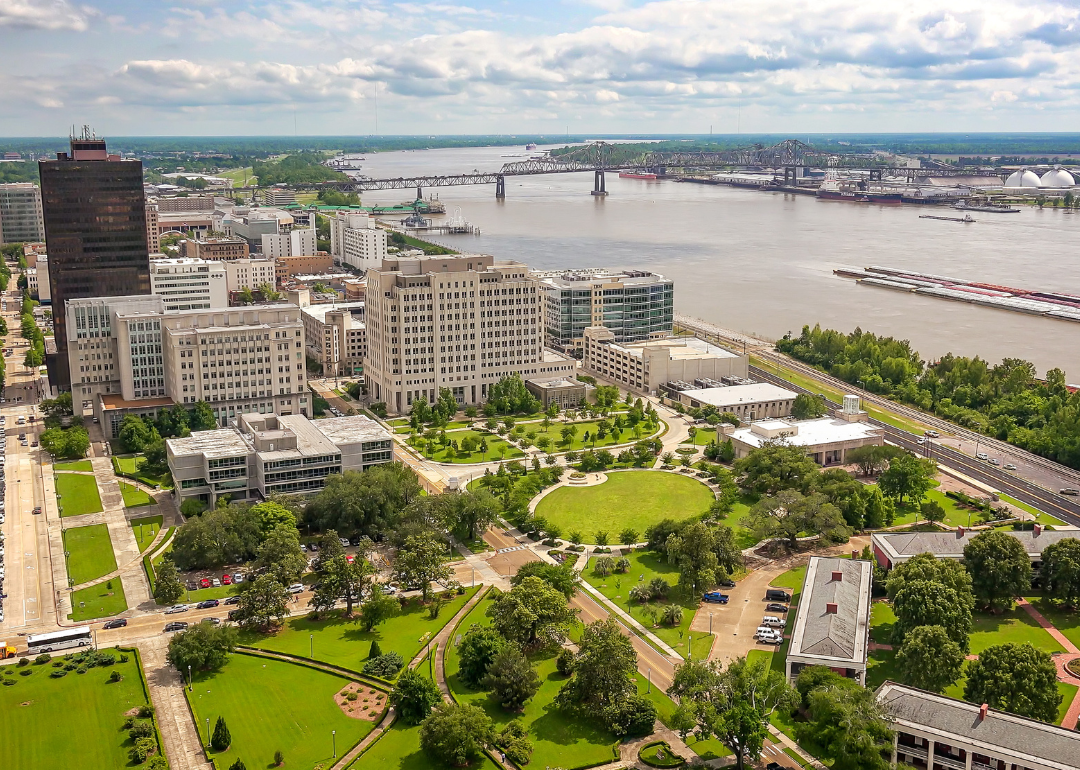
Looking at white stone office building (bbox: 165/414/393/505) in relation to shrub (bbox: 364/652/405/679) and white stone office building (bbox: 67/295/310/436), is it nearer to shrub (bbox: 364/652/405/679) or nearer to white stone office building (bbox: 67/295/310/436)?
white stone office building (bbox: 67/295/310/436)

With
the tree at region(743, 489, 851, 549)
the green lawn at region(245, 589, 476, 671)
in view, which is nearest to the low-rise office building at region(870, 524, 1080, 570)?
the tree at region(743, 489, 851, 549)

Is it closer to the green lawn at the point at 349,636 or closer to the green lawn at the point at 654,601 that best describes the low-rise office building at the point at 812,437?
the green lawn at the point at 654,601

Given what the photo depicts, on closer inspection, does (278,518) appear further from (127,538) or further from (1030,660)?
(1030,660)

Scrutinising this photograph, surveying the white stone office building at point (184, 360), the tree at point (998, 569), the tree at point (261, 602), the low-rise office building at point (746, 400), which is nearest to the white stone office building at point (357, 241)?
the white stone office building at point (184, 360)

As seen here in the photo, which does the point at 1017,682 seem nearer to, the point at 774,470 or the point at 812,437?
the point at 774,470

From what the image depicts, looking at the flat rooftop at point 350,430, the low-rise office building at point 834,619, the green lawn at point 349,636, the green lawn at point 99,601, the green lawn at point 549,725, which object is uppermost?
the flat rooftop at point 350,430

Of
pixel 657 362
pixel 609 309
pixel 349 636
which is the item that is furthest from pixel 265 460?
pixel 609 309

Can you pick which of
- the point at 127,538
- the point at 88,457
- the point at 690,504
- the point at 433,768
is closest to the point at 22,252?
the point at 88,457
